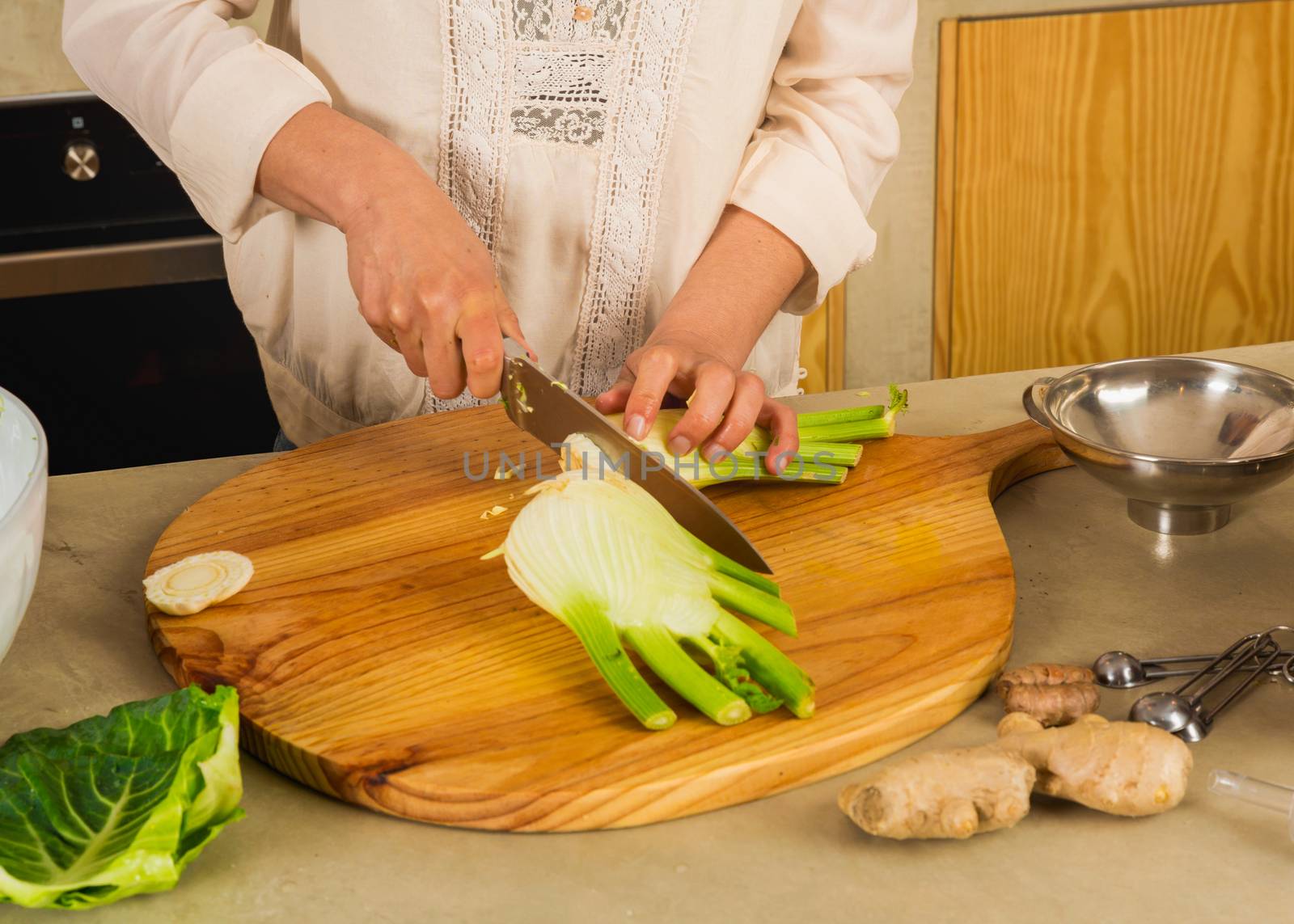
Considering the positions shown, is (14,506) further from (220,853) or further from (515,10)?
(515,10)

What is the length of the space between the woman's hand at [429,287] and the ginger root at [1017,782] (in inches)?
22.5

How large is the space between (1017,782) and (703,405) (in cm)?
56

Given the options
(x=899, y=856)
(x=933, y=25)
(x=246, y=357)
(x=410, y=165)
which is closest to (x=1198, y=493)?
(x=899, y=856)

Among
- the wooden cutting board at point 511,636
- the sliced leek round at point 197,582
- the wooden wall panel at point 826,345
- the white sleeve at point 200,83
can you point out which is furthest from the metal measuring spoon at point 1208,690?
the wooden wall panel at point 826,345

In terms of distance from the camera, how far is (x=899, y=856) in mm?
826

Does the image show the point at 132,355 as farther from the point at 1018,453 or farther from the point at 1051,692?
the point at 1051,692

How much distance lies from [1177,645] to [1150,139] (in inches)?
102

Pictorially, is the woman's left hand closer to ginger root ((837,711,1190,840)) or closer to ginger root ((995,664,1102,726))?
ginger root ((995,664,1102,726))

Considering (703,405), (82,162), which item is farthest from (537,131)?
(82,162)

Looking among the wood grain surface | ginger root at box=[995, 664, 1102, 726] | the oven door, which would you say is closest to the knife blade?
ginger root at box=[995, 664, 1102, 726]

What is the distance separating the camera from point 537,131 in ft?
4.89

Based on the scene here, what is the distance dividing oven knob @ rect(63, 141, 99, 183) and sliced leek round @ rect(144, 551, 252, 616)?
169 cm

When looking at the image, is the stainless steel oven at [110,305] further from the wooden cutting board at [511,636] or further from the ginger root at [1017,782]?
the ginger root at [1017,782]

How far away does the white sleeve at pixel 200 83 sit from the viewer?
4.41ft
